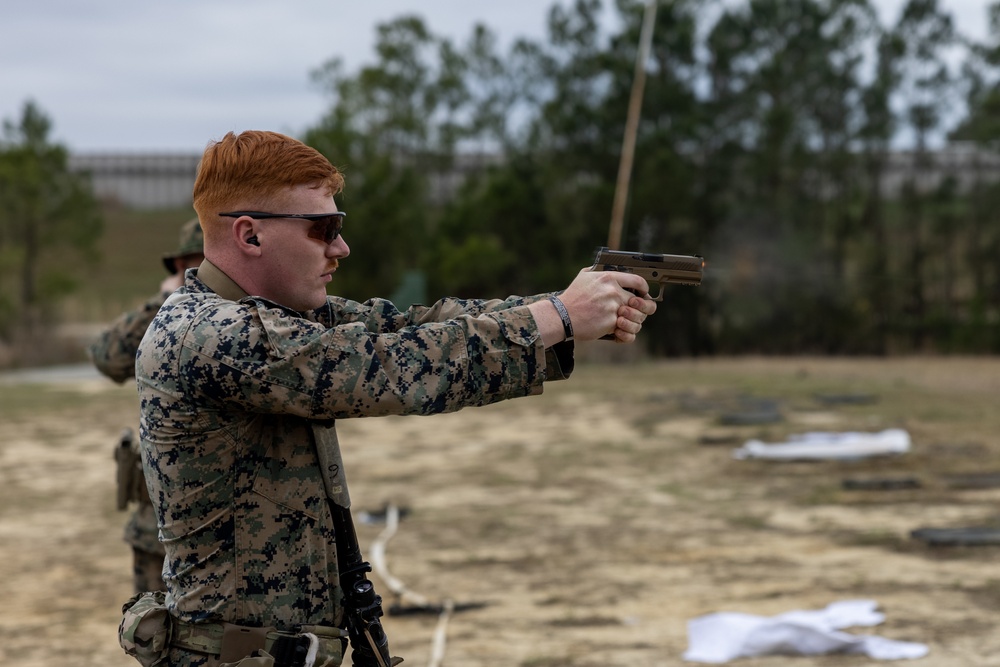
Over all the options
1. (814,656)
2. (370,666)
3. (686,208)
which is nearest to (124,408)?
(686,208)

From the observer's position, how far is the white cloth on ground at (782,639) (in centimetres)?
553

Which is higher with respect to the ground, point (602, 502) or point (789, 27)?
point (789, 27)

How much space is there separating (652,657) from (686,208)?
18.4m

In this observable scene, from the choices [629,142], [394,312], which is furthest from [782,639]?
[629,142]

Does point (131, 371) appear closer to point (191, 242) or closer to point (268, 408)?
point (191, 242)

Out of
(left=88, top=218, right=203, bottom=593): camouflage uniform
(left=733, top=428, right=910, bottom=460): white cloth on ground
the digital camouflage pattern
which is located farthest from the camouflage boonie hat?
(left=733, top=428, right=910, bottom=460): white cloth on ground

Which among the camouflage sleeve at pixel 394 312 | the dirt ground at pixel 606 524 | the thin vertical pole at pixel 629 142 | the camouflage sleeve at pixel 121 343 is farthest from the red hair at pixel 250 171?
the thin vertical pole at pixel 629 142

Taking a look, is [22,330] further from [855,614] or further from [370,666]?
[370,666]

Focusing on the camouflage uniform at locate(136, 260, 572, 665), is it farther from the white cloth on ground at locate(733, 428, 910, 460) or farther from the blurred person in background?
the white cloth on ground at locate(733, 428, 910, 460)

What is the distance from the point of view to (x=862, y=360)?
23281 millimetres

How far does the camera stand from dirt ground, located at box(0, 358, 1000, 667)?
6164mm

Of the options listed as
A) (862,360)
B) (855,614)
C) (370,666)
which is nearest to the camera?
(370,666)

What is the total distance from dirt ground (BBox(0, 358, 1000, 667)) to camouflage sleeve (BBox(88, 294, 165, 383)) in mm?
1514

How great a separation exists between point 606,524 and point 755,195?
17.3 meters
